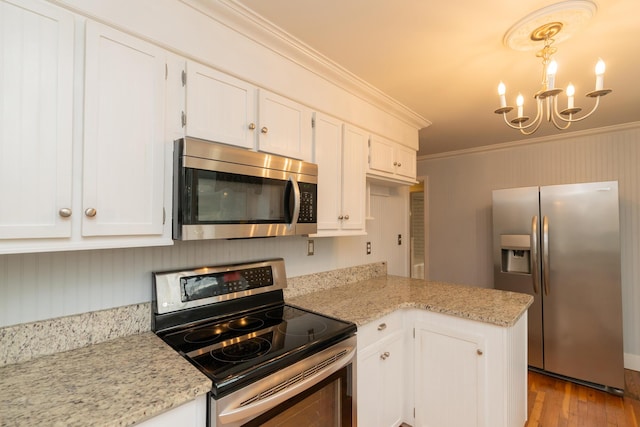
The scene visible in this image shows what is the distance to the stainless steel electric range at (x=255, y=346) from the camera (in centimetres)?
106

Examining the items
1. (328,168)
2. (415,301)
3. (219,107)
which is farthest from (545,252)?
(219,107)

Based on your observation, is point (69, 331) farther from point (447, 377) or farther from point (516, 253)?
point (516, 253)

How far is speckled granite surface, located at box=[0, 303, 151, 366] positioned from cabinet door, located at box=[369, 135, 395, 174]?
173 cm

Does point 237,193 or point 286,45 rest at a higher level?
point 286,45

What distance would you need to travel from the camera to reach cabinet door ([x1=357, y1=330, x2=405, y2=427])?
1.65m

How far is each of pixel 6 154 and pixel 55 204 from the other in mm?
182

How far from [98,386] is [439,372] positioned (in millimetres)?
1730

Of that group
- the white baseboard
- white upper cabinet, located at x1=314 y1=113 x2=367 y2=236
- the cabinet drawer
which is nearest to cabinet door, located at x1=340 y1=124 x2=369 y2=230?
white upper cabinet, located at x1=314 y1=113 x2=367 y2=236

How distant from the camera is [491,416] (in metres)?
1.66

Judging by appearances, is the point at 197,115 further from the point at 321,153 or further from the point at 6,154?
the point at 321,153

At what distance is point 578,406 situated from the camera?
7.73 feet

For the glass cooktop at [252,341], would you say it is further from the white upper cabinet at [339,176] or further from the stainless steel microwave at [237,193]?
the white upper cabinet at [339,176]

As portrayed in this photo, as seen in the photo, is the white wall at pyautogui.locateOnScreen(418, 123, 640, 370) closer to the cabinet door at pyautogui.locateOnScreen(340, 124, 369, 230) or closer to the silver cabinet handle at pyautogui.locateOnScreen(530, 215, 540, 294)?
the silver cabinet handle at pyautogui.locateOnScreen(530, 215, 540, 294)

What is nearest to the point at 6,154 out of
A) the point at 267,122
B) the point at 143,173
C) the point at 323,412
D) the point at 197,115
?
the point at 143,173
